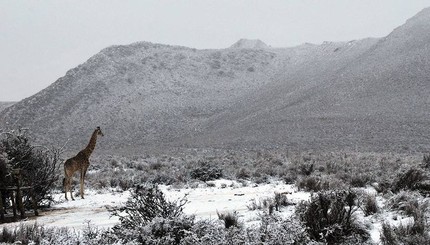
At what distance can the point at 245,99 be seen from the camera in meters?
64.5

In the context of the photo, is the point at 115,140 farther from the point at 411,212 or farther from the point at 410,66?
the point at 411,212

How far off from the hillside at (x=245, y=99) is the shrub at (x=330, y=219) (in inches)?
1238

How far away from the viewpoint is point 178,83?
2781 inches

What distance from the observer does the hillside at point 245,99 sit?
44906 millimetres

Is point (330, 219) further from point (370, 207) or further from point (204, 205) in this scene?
point (204, 205)

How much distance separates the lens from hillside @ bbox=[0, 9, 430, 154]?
44.9m

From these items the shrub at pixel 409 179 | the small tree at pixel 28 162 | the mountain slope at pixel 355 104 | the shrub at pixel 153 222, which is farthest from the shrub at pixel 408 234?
the mountain slope at pixel 355 104

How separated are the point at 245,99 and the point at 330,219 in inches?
2292

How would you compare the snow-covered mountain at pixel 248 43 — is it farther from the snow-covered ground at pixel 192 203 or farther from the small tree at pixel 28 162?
the small tree at pixel 28 162

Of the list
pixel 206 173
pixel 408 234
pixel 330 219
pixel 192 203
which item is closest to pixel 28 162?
pixel 192 203

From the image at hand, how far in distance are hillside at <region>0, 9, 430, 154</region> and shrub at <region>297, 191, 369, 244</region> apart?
3144 centimetres

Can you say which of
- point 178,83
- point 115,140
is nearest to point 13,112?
point 115,140

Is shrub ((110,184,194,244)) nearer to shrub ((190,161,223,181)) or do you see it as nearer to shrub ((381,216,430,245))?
shrub ((381,216,430,245))

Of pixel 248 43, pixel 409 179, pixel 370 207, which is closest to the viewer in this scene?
pixel 370 207
